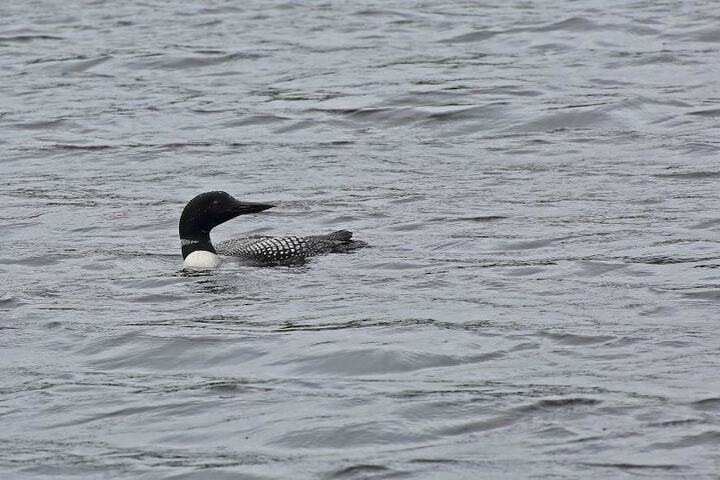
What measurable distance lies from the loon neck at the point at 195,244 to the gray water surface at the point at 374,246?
0.20 m

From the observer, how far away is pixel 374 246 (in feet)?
38.5

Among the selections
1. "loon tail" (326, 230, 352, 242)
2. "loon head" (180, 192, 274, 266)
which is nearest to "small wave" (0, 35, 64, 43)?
"loon head" (180, 192, 274, 266)

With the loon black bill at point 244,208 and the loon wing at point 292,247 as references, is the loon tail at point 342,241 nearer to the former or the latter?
the loon wing at point 292,247

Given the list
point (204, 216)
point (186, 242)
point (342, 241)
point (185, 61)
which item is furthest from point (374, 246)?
point (185, 61)

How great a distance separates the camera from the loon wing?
11422 mm

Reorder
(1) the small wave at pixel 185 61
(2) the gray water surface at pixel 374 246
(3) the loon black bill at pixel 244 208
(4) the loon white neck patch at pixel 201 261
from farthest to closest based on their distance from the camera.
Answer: (1) the small wave at pixel 185 61 → (3) the loon black bill at pixel 244 208 → (4) the loon white neck patch at pixel 201 261 → (2) the gray water surface at pixel 374 246

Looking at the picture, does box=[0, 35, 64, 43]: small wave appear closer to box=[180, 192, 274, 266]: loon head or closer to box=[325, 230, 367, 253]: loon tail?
box=[180, 192, 274, 266]: loon head

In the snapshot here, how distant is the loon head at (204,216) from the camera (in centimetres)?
1148

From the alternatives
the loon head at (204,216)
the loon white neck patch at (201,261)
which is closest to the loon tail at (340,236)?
the loon head at (204,216)

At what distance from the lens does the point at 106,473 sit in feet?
23.8

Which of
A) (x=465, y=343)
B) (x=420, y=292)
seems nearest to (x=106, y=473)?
(x=465, y=343)

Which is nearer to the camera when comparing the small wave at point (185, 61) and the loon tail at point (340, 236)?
the loon tail at point (340, 236)

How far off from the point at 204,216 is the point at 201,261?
0.36m

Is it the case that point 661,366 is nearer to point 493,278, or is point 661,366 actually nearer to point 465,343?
point 465,343
